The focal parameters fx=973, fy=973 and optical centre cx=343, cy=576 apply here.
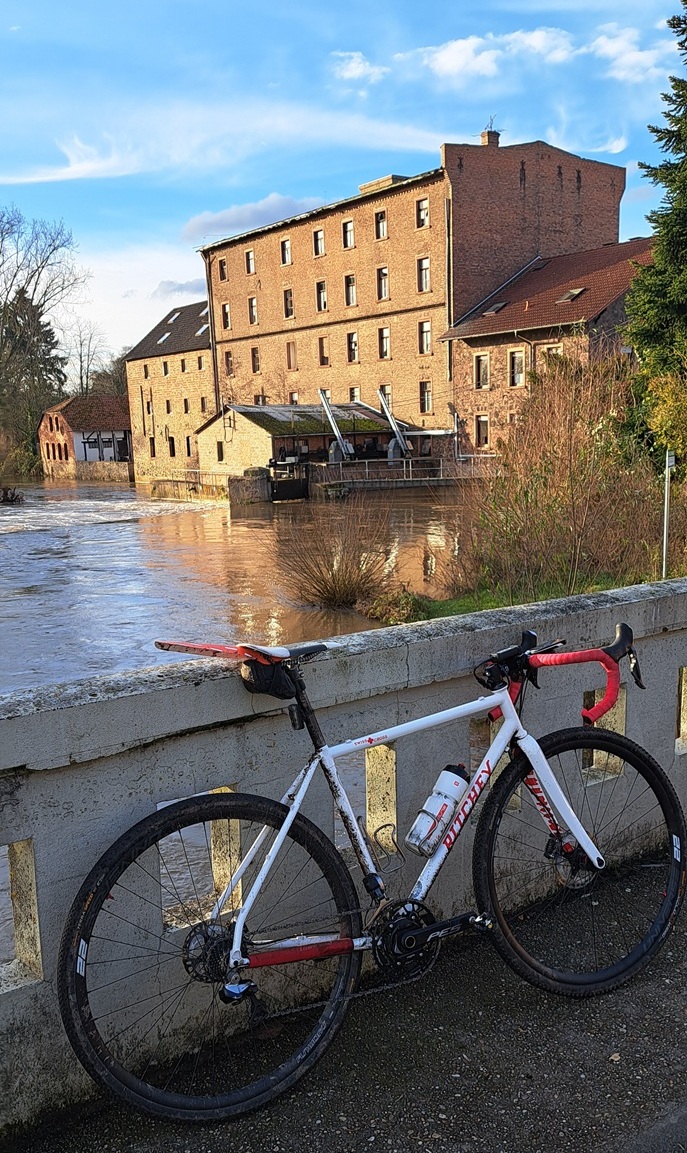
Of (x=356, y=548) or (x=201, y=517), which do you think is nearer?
(x=356, y=548)

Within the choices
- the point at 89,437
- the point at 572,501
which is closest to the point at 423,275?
the point at 572,501

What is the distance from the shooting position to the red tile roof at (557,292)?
3962 cm

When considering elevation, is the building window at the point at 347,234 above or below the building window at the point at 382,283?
above

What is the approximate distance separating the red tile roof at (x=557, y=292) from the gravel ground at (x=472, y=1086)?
37.6 m

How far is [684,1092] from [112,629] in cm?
1677

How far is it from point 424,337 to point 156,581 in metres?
27.6

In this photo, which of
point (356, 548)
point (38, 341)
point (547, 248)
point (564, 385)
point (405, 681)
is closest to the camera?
point (405, 681)

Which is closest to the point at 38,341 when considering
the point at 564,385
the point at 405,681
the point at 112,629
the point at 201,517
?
the point at 201,517

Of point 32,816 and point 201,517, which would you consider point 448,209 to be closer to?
point 201,517

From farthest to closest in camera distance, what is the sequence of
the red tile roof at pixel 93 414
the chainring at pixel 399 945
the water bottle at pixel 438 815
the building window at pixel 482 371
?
the red tile roof at pixel 93 414 → the building window at pixel 482 371 → the water bottle at pixel 438 815 → the chainring at pixel 399 945

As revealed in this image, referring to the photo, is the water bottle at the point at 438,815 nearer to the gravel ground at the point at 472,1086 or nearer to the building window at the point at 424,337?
the gravel ground at the point at 472,1086

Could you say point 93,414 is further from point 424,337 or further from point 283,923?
point 283,923

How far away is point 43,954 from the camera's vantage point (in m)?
2.55

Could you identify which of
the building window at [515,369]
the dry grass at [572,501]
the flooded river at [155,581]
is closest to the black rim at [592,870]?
the flooded river at [155,581]
